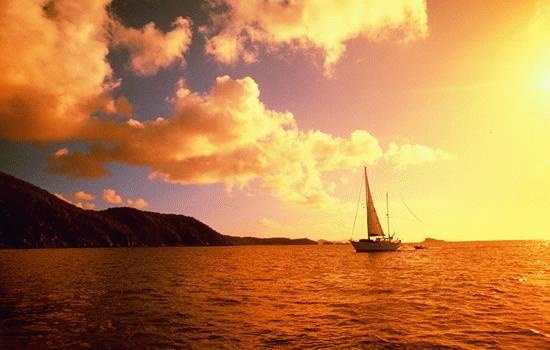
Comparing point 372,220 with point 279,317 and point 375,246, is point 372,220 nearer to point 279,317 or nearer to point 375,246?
point 375,246

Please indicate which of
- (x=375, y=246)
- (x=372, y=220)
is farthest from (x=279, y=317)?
(x=375, y=246)

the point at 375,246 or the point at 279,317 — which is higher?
the point at 375,246

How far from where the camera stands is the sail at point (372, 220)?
90.7 metres

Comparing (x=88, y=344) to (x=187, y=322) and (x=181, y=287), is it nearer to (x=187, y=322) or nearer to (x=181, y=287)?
(x=187, y=322)

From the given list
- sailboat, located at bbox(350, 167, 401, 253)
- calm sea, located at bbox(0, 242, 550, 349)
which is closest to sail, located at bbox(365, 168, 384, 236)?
sailboat, located at bbox(350, 167, 401, 253)

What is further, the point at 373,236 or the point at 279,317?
the point at 373,236

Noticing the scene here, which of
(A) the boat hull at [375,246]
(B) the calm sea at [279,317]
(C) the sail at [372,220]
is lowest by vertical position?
(B) the calm sea at [279,317]

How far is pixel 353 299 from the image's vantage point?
25406 millimetres

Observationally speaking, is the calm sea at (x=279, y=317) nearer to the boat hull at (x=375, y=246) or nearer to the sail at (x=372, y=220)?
the sail at (x=372, y=220)

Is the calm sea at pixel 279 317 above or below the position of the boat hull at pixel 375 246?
below

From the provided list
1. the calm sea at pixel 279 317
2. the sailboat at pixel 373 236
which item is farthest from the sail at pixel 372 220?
the calm sea at pixel 279 317

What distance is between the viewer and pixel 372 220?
9162cm

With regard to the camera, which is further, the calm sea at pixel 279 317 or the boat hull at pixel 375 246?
the boat hull at pixel 375 246

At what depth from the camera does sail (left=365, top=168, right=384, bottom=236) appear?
90688 millimetres
